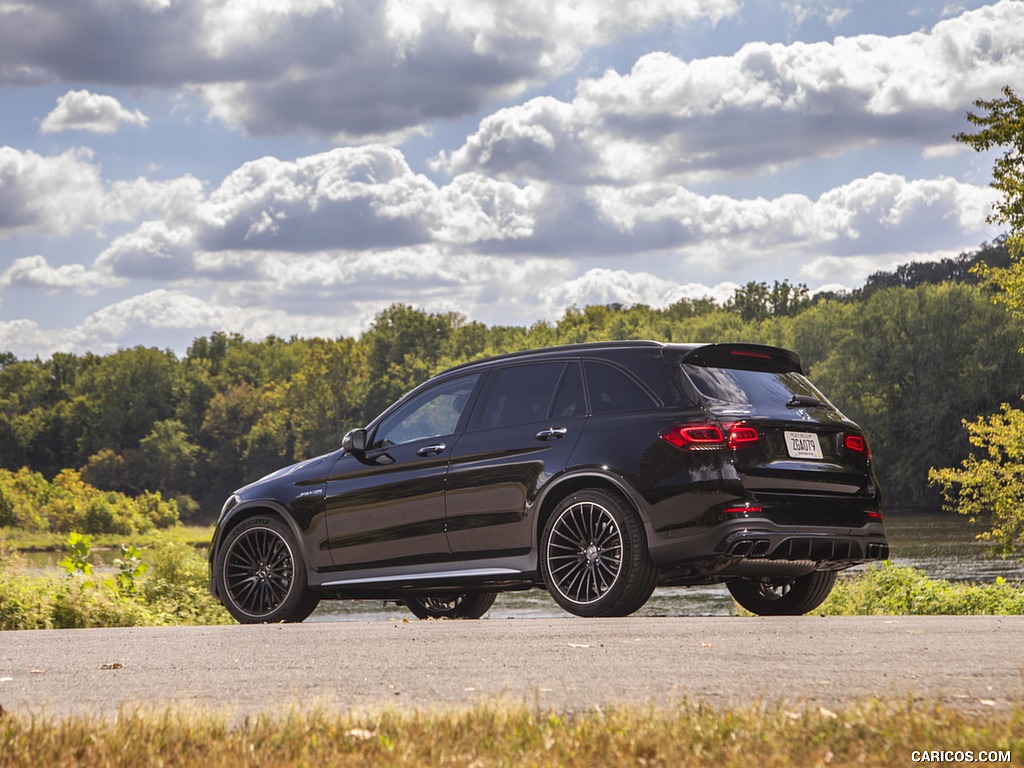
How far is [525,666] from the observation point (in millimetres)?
6316

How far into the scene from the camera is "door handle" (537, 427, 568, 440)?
9.02 metres

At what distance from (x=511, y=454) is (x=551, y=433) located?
1.14 feet

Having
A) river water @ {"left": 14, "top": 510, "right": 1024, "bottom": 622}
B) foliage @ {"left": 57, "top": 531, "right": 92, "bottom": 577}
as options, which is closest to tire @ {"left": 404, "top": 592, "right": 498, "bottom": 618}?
foliage @ {"left": 57, "top": 531, "right": 92, "bottom": 577}

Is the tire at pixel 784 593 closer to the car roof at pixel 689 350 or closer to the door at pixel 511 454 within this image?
the car roof at pixel 689 350

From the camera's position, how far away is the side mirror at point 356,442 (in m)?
9.98

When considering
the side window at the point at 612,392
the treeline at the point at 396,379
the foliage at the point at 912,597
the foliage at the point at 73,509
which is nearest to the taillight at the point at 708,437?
the side window at the point at 612,392

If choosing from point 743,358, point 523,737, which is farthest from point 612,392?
point 523,737

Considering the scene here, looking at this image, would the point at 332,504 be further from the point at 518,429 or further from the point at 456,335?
the point at 456,335

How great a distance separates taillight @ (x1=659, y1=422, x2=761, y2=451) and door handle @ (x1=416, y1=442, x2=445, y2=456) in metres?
1.91

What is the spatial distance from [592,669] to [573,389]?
3.39m

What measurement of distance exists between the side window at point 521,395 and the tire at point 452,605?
2178mm

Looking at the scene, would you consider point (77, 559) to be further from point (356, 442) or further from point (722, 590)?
point (722, 590)

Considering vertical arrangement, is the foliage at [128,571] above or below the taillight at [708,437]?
below

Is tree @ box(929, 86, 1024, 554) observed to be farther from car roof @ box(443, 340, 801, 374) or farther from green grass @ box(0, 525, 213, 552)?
green grass @ box(0, 525, 213, 552)
